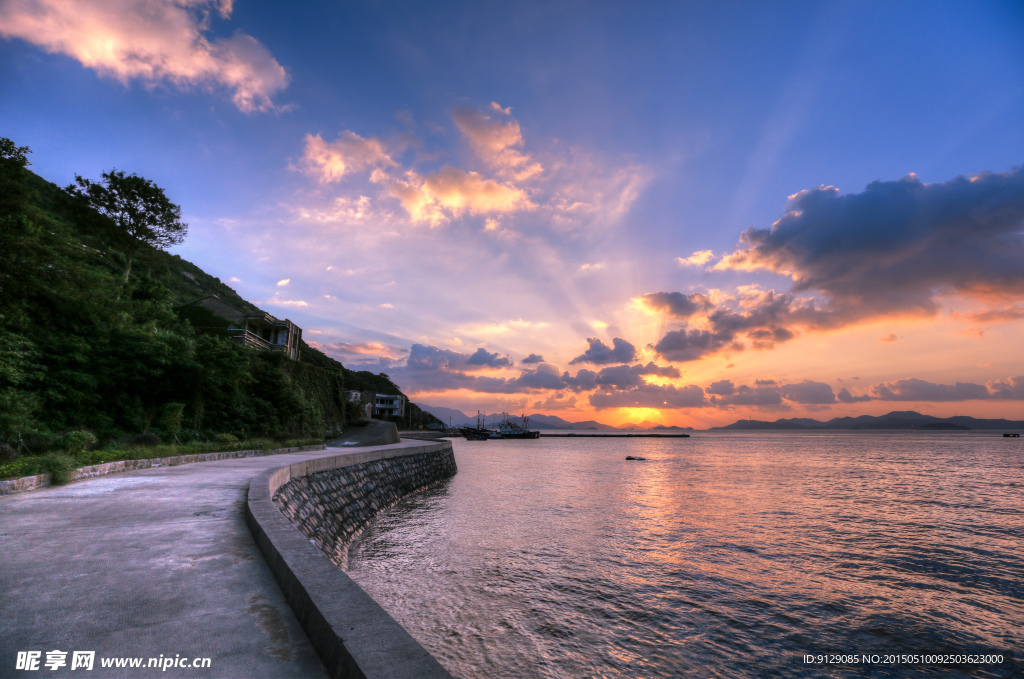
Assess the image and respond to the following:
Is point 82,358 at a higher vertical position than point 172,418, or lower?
higher

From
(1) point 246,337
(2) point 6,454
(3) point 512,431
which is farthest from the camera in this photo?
(3) point 512,431

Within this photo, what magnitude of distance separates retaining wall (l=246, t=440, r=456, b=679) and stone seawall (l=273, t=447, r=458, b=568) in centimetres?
5

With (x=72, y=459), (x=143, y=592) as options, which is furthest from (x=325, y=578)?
(x=72, y=459)

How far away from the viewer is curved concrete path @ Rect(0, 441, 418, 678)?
133 inches

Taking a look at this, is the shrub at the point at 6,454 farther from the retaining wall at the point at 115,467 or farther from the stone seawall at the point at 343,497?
the stone seawall at the point at 343,497

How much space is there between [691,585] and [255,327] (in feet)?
146

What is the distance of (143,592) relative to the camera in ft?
14.6

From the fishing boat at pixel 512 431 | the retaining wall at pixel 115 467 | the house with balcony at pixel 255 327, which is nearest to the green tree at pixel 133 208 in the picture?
the house with balcony at pixel 255 327

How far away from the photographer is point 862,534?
1684 centimetres

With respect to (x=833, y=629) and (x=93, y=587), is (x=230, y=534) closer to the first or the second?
(x=93, y=587)

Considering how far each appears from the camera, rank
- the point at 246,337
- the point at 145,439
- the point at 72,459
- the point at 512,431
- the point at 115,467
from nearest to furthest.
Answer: the point at 72,459 → the point at 115,467 → the point at 145,439 → the point at 246,337 → the point at 512,431

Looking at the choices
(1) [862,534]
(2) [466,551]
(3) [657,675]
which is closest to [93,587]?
(3) [657,675]

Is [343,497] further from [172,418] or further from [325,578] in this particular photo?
[325,578]

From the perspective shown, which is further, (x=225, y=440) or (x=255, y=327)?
(x=255, y=327)
